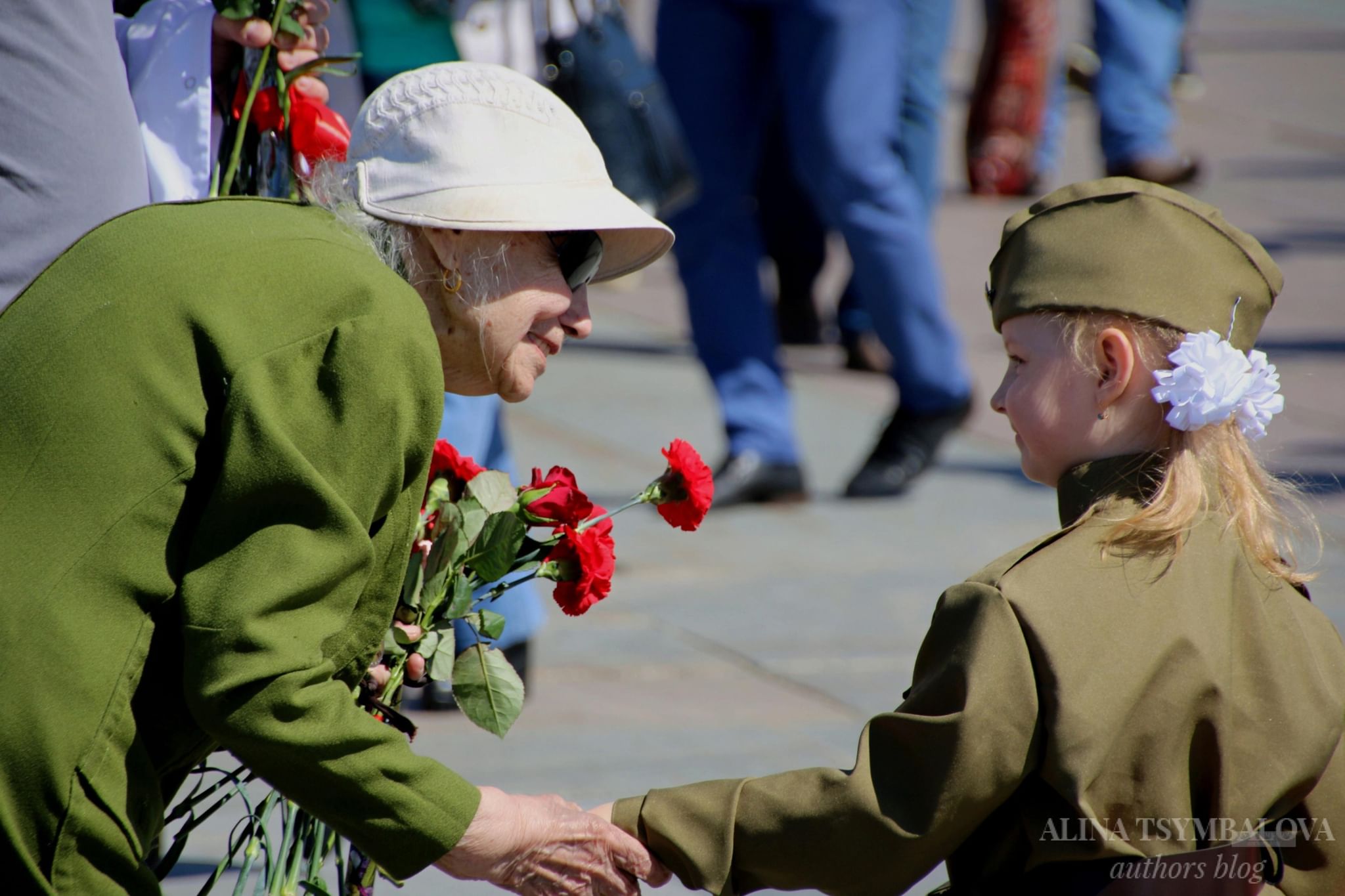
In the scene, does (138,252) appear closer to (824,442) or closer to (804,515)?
(804,515)

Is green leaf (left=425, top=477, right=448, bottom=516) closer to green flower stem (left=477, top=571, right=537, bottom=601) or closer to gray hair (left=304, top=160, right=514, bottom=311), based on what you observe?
green flower stem (left=477, top=571, right=537, bottom=601)

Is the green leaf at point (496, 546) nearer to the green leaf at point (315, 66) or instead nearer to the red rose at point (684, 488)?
the red rose at point (684, 488)

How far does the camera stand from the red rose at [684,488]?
7.83ft

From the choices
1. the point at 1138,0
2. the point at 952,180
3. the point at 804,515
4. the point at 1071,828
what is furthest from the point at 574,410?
the point at 952,180

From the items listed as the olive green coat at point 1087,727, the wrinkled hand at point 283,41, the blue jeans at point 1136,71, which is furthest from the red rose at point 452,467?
the blue jeans at point 1136,71

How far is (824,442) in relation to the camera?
22.0ft

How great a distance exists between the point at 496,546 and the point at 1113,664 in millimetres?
806

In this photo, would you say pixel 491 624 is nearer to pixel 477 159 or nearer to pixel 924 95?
pixel 477 159

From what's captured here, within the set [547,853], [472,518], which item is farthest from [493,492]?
[547,853]

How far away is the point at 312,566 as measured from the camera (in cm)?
184

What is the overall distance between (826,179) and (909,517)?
46.7 inches

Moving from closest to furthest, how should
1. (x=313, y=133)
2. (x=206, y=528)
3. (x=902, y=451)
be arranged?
1. (x=206, y=528)
2. (x=313, y=133)
3. (x=902, y=451)

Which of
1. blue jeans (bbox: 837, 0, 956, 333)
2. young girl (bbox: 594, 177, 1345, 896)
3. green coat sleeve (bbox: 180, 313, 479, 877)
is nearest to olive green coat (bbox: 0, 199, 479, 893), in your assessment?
green coat sleeve (bbox: 180, 313, 479, 877)

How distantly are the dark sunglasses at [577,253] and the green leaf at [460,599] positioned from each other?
0.43 m
